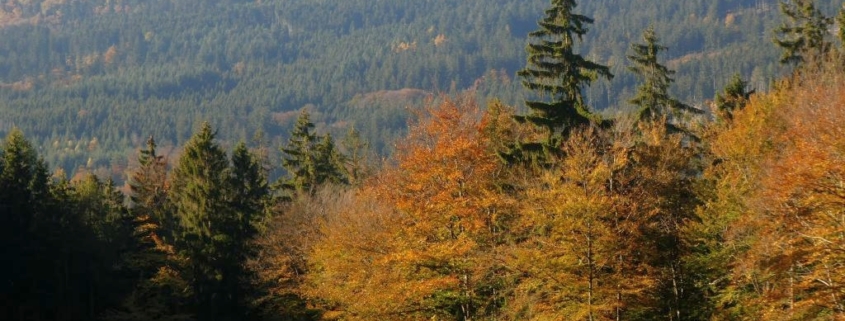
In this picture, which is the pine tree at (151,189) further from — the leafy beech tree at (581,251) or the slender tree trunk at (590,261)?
the slender tree trunk at (590,261)

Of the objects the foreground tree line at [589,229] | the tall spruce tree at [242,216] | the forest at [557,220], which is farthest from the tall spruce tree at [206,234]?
the foreground tree line at [589,229]

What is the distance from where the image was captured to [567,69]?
116 feet

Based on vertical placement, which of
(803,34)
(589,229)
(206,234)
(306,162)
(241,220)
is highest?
(803,34)

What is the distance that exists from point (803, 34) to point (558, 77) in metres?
25.0

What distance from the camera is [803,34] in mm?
51594

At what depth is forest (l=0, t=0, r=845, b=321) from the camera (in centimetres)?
2662

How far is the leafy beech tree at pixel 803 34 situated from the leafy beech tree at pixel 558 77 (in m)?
22.3

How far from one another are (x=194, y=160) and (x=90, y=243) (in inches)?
413

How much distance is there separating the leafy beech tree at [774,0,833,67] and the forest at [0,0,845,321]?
16cm

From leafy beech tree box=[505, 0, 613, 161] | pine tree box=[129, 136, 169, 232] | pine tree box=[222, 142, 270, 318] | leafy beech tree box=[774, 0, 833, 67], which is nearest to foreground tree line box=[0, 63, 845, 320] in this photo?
leafy beech tree box=[505, 0, 613, 161]

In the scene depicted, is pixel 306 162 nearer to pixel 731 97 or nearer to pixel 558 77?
pixel 558 77

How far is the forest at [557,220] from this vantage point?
26.6m

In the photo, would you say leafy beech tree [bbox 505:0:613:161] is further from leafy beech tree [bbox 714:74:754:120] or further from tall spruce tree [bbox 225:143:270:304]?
tall spruce tree [bbox 225:143:270:304]

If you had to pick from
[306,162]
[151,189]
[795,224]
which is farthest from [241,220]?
[795,224]
